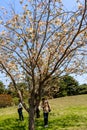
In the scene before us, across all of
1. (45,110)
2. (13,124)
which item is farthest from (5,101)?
(45,110)

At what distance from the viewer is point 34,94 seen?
1255cm

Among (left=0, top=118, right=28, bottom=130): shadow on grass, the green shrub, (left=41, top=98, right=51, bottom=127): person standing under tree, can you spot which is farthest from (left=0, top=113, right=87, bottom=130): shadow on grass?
the green shrub

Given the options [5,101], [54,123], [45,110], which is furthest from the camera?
[5,101]

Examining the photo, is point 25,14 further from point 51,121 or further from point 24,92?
point 51,121

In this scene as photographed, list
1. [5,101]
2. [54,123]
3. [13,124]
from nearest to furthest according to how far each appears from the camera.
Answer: [54,123]
[13,124]
[5,101]

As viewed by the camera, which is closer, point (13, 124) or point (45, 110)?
point (45, 110)

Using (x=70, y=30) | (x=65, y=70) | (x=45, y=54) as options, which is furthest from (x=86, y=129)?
(x=70, y=30)

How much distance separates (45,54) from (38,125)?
9.81m

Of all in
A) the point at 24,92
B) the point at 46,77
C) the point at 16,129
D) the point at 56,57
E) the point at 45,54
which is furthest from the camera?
the point at 16,129

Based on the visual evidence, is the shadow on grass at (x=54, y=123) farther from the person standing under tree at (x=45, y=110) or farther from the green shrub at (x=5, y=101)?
the green shrub at (x=5, y=101)

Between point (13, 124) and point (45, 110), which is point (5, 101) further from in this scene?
point (45, 110)

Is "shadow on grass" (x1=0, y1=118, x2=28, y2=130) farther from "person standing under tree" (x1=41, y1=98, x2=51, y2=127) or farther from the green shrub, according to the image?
the green shrub

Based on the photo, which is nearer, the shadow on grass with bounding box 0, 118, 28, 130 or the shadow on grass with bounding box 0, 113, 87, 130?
the shadow on grass with bounding box 0, 113, 87, 130

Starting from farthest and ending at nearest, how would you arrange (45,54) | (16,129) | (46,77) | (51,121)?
(51,121) → (16,129) → (45,54) → (46,77)
